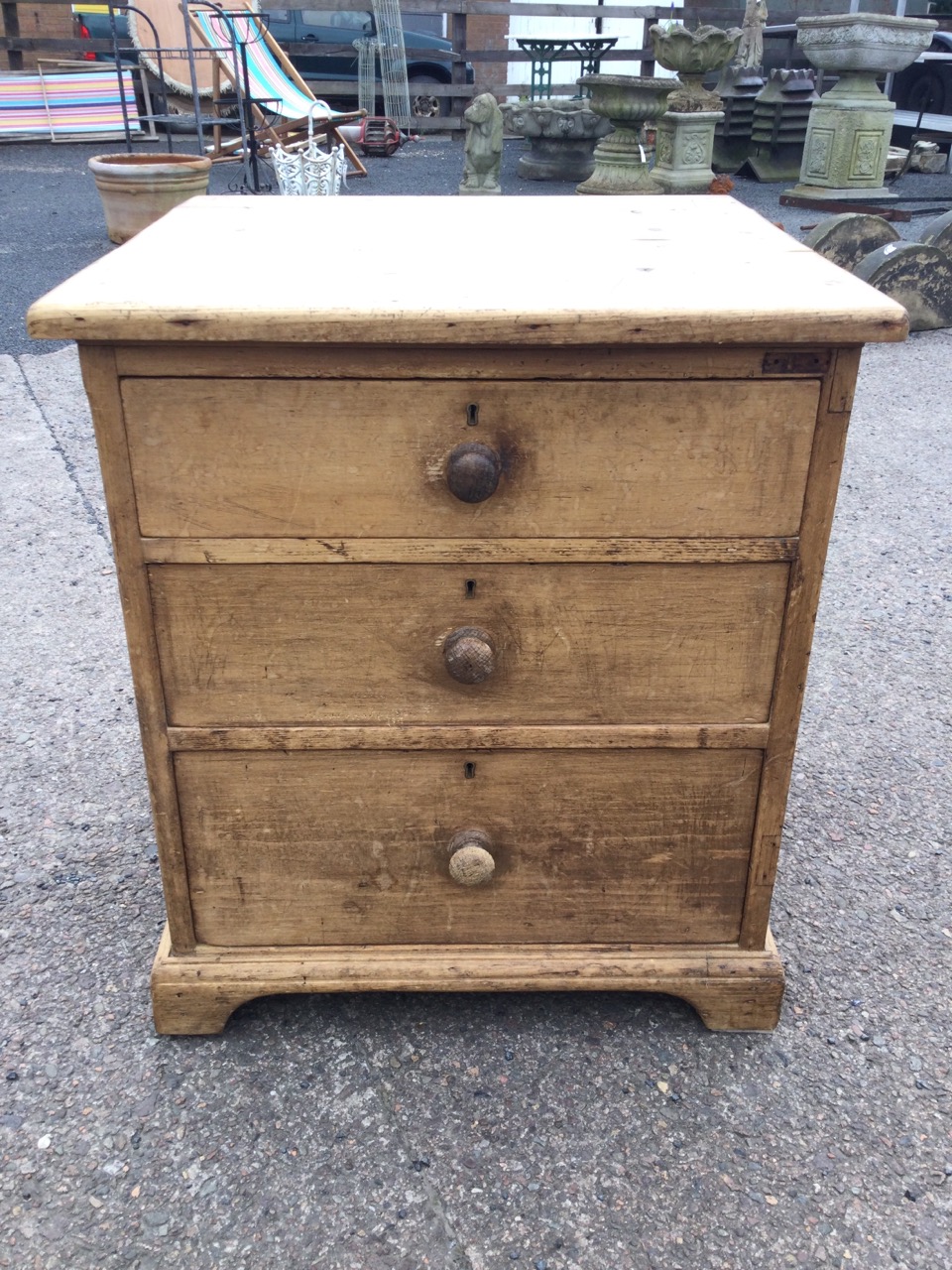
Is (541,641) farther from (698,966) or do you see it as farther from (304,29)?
(304,29)

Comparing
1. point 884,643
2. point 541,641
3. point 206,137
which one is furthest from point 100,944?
point 206,137

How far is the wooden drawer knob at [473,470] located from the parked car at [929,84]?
481 inches

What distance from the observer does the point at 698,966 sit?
5.29ft

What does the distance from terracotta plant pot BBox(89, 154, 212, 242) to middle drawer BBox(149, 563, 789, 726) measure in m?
5.24

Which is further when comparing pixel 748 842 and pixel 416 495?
pixel 748 842

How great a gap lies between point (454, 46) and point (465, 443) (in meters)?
12.5

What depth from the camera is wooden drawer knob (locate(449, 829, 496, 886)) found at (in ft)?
4.99

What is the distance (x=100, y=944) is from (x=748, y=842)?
1.08 m

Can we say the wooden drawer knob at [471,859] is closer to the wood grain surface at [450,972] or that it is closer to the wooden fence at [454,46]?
the wood grain surface at [450,972]

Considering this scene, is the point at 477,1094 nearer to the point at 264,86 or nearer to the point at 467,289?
the point at 467,289

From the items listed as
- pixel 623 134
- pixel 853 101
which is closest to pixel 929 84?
pixel 853 101

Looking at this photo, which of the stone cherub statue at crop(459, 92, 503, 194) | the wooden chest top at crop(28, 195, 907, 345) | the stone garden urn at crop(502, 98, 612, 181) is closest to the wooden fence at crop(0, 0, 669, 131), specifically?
the stone garden urn at crop(502, 98, 612, 181)

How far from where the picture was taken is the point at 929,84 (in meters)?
12.0

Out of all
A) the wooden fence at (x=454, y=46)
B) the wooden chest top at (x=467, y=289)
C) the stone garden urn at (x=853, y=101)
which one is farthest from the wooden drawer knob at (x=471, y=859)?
the wooden fence at (x=454, y=46)
